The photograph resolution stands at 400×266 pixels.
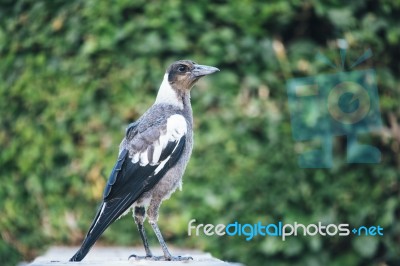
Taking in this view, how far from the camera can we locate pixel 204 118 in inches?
223

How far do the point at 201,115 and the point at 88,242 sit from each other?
8.69 ft

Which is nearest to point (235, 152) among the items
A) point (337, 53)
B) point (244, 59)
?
point (244, 59)

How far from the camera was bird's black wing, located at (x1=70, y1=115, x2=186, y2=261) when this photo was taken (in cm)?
331

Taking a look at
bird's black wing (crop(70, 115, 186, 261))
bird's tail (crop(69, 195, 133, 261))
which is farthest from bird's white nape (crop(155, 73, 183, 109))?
bird's tail (crop(69, 195, 133, 261))

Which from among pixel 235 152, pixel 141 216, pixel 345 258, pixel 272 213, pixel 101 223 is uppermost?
pixel 101 223

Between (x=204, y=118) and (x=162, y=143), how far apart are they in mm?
2146

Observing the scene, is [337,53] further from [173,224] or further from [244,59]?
[173,224]

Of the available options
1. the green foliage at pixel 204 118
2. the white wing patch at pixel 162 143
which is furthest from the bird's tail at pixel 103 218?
the green foliage at pixel 204 118

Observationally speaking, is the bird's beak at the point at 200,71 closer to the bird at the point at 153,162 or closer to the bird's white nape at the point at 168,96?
the bird at the point at 153,162

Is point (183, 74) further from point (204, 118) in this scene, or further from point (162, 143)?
point (204, 118)

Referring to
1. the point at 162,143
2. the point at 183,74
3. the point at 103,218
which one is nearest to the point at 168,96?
the point at 183,74

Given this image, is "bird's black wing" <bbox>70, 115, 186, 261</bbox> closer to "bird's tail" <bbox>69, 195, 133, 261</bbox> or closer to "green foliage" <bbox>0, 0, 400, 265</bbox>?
"bird's tail" <bbox>69, 195, 133, 261</bbox>

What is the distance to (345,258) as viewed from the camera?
5551mm

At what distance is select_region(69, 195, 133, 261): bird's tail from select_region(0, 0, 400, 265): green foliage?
227 cm
